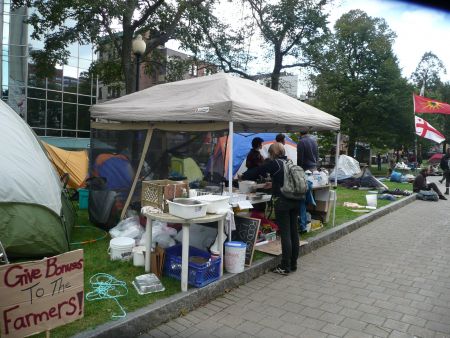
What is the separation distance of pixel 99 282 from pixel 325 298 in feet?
8.80

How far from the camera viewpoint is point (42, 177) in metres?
4.78

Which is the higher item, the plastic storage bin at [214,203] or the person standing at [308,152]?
the person standing at [308,152]

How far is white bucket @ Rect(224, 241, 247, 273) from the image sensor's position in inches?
187

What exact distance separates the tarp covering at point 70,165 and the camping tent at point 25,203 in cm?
507

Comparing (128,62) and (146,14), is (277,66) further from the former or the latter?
(128,62)

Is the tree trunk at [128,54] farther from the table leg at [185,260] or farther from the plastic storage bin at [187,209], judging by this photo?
the table leg at [185,260]

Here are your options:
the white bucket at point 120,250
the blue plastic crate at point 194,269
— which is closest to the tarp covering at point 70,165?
the white bucket at point 120,250

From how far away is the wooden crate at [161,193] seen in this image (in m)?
4.67

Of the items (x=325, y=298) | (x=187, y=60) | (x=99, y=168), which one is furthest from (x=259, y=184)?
(x=187, y=60)

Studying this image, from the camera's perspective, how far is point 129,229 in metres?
5.87

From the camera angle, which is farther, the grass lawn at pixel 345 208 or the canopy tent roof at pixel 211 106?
the grass lawn at pixel 345 208

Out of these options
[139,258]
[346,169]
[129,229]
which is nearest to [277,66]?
[346,169]

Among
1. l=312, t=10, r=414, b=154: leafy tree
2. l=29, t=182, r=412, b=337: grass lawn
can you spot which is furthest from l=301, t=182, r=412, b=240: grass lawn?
l=312, t=10, r=414, b=154: leafy tree

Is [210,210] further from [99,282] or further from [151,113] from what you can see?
[151,113]
